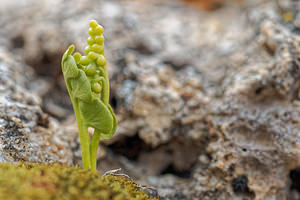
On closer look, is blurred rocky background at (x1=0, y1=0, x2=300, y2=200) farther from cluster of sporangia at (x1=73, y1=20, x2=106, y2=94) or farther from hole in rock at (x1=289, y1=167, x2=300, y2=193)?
cluster of sporangia at (x1=73, y1=20, x2=106, y2=94)

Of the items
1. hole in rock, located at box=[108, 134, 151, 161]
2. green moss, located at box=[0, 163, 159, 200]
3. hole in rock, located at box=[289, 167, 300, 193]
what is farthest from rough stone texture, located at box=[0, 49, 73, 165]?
hole in rock, located at box=[289, 167, 300, 193]

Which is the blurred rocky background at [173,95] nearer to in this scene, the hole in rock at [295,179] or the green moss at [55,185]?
the hole in rock at [295,179]

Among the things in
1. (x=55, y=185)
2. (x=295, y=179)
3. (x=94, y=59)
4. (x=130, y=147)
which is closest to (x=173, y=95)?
(x=130, y=147)

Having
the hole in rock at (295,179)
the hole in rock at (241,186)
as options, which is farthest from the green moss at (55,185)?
the hole in rock at (295,179)

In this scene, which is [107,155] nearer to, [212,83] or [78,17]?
[212,83]

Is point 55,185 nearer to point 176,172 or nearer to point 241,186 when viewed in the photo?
point 241,186

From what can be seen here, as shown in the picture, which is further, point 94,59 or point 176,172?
point 176,172
